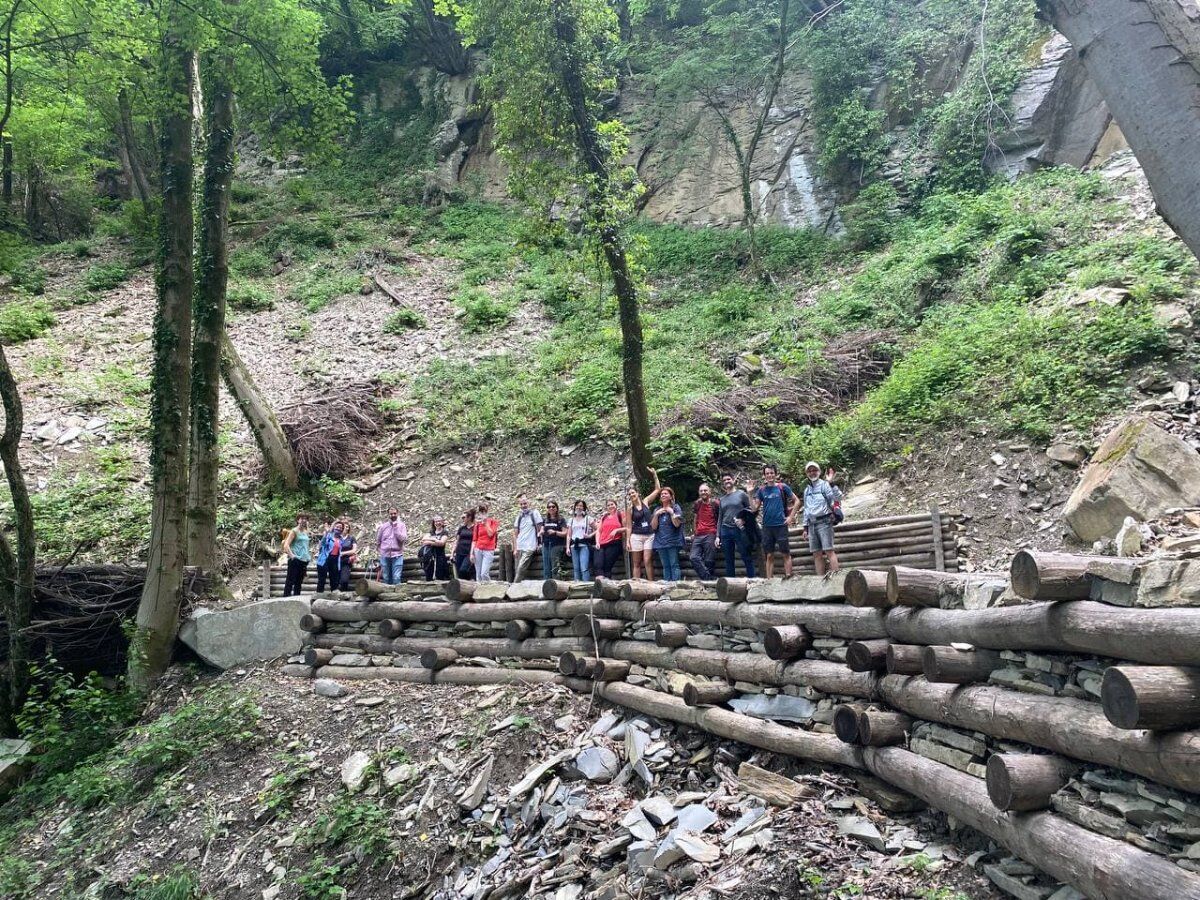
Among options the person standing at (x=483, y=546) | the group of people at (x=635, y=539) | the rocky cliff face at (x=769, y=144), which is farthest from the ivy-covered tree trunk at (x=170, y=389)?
the rocky cliff face at (x=769, y=144)

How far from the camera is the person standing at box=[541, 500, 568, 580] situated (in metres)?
12.0

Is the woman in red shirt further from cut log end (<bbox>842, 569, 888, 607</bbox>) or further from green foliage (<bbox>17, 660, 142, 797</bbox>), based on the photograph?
green foliage (<bbox>17, 660, 142, 797</bbox>)

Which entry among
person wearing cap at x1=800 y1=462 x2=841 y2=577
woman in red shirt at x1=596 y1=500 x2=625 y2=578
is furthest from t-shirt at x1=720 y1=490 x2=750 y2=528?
woman in red shirt at x1=596 y1=500 x2=625 y2=578

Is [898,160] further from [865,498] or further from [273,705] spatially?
[273,705]

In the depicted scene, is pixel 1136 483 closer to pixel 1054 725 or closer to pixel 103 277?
pixel 1054 725

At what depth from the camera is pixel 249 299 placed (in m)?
25.9

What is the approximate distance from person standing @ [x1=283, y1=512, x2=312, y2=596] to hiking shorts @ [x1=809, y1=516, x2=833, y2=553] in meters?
8.04

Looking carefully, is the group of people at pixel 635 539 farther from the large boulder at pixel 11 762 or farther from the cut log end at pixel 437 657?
the large boulder at pixel 11 762

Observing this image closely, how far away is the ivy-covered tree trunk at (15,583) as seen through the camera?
462 inches

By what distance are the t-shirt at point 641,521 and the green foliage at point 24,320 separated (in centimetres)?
2020

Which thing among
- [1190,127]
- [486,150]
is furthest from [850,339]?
[486,150]

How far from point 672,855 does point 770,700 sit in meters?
1.71

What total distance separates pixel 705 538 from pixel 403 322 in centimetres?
1626

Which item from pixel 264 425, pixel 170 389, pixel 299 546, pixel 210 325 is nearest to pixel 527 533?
pixel 299 546
